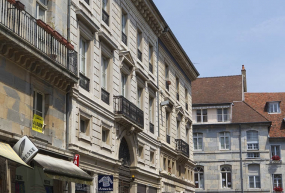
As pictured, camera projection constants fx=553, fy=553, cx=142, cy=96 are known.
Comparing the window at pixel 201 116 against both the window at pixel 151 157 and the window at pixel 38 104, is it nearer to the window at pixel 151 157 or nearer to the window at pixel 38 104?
the window at pixel 151 157

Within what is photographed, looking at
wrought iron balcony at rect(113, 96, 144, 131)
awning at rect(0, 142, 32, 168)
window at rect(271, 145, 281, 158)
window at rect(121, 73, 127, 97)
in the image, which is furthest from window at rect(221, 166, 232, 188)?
awning at rect(0, 142, 32, 168)

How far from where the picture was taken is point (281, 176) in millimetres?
54719

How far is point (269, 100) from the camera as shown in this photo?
62375 mm

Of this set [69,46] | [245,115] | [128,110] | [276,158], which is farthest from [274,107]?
[69,46]

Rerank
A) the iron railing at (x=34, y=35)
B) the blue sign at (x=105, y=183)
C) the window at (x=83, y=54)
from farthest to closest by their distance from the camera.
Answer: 1. the blue sign at (x=105, y=183)
2. the window at (x=83, y=54)
3. the iron railing at (x=34, y=35)

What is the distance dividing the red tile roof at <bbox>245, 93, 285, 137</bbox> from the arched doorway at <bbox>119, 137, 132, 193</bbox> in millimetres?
30773

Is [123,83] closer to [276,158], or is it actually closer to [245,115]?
[245,115]

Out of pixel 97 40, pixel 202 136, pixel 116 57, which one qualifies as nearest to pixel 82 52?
pixel 97 40

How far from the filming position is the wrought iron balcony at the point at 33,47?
16094mm

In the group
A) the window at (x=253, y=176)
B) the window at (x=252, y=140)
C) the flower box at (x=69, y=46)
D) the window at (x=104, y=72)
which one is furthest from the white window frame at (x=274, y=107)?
the flower box at (x=69, y=46)

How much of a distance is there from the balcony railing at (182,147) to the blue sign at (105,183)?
15935 millimetres

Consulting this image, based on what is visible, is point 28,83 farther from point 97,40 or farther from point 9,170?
point 97,40

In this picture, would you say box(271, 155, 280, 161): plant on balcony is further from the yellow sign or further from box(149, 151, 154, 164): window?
the yellow sign

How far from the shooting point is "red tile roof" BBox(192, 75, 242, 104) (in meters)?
59.2
